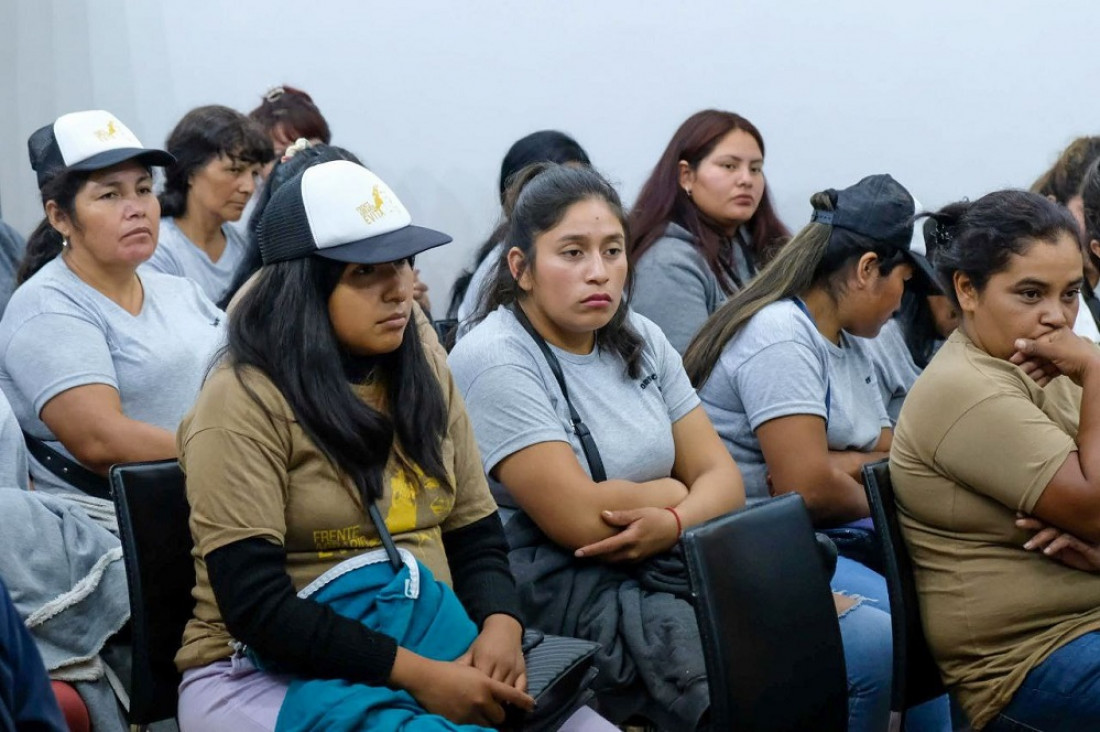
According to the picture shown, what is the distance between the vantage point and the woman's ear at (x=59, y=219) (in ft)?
9.39

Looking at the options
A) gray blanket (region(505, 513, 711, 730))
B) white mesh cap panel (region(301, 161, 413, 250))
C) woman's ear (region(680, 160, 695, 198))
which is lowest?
gray blanket (region(505, 513, 711, 730))

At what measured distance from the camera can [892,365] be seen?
3.20 metres

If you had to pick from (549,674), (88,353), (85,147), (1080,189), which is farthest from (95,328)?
(1080,189)

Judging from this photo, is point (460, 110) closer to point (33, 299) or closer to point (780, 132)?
point (780, 132)

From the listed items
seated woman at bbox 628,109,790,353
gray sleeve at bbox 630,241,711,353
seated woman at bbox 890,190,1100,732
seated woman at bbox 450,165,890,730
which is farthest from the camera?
seated woman at bbox 628,109,790,353

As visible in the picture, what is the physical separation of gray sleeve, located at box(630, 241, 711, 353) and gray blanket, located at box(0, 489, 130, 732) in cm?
162

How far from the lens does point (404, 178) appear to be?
475 centimetres

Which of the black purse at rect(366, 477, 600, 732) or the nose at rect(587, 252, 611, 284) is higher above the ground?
the nose at rect(587, 252, 611, 284)

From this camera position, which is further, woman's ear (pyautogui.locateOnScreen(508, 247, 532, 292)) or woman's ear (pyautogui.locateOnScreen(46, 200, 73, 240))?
woman's ear (pyautogui.locateOnScreen(46, 200, 73, 240))

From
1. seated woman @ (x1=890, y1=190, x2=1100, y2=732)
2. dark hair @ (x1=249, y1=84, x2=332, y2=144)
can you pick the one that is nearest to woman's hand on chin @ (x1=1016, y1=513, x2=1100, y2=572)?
seated woman @ (x1=890, y1=190, x2=1100, y2=732)

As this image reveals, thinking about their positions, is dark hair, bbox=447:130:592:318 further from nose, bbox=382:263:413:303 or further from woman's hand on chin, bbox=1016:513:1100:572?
woman's hand on chin, bbox=1016:513:1100:572

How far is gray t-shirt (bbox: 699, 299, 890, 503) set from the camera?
2711mm

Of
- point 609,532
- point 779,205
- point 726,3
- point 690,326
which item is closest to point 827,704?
point 609,532

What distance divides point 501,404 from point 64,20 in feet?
10.3
